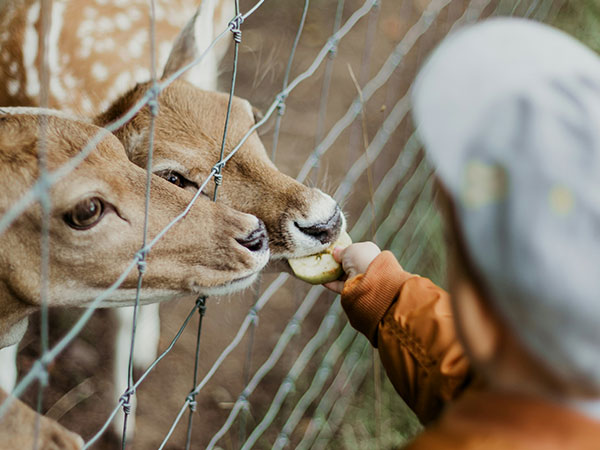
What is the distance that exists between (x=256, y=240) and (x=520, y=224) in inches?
37.3

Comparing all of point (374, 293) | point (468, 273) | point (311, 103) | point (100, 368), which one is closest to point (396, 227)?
point (311, 103)

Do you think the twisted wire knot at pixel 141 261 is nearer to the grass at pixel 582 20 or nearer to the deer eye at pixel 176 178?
the deer eye at pixel 176 178

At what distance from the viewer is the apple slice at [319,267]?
5.69 ft

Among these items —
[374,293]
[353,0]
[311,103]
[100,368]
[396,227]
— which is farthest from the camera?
[353,0]

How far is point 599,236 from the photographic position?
788mm

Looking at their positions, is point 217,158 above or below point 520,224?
above

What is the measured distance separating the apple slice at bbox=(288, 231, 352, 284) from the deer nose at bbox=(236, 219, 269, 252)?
0.12 meters

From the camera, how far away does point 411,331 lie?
142cm

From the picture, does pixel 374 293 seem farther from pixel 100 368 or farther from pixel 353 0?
pixel 353 0

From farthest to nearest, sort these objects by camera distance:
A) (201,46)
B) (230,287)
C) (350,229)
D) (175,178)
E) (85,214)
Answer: (350,229) → (201,46) → (175,178) → (230,287) → (85,214)

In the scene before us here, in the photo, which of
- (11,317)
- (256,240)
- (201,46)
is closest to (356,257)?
(256,240)

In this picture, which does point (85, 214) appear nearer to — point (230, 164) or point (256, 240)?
point (256, 240)

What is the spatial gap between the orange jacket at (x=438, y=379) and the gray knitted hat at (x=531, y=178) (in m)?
0.07

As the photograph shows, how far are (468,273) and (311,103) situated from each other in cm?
327
